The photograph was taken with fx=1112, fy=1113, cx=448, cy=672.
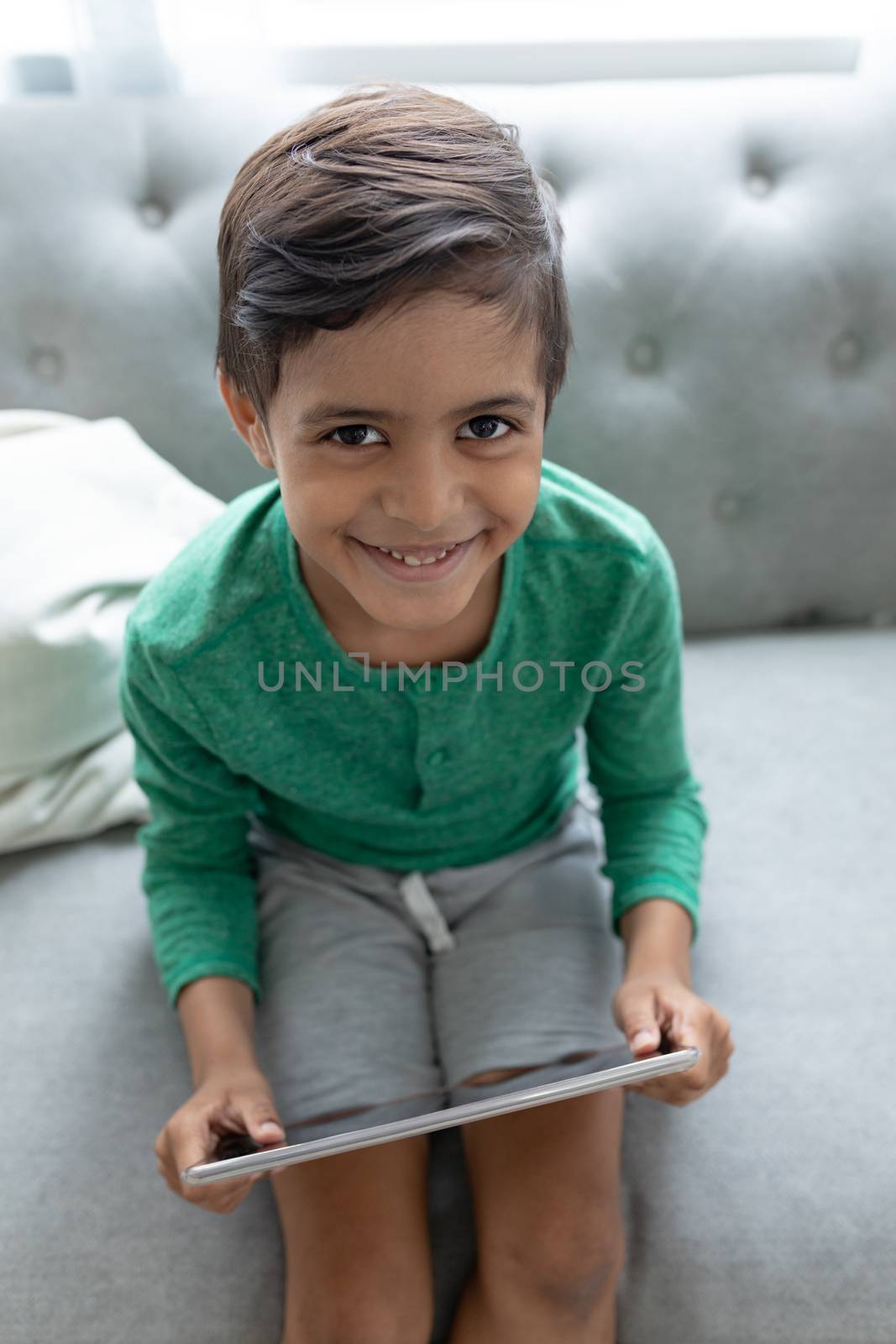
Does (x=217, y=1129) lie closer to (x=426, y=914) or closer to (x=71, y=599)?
(x=426, y=914)

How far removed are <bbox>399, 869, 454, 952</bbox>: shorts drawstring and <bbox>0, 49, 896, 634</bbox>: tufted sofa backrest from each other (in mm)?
460

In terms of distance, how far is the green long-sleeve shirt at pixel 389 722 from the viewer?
2.44 feet

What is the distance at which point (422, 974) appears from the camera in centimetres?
84

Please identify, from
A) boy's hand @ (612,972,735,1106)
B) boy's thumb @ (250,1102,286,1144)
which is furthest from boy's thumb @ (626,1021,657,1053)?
boy's thumb @ (250,1102,286,1144)

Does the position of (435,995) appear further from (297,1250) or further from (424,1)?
(424,1)

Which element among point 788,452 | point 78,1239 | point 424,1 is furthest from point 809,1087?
point 424,1

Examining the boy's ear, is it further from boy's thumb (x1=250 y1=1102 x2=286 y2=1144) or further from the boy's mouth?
boy's thumb (x1=250 y1=1102 x2=286 y2=1144)

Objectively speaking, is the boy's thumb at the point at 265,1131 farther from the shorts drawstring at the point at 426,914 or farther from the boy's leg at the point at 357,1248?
the shorts drawstring at the point at 426,914

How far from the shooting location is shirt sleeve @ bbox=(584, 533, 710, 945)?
0.79 meters

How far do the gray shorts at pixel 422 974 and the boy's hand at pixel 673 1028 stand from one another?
4cm

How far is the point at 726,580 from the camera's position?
118cm

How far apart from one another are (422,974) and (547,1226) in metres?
0.20

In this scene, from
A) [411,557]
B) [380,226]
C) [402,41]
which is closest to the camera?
[380,226]

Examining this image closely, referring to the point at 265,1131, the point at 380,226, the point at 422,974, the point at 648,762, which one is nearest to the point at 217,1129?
the point at 265,1131
